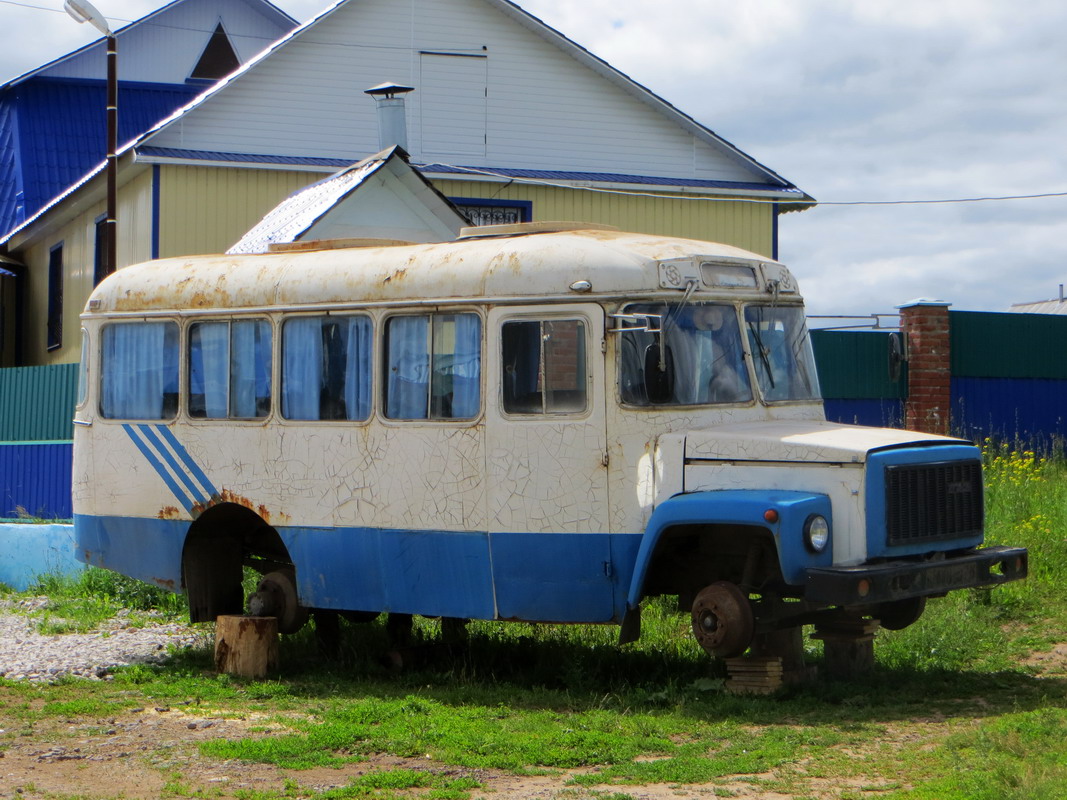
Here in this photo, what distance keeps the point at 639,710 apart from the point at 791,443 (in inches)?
68.2

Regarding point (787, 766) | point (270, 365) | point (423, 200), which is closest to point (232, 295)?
point (270, 365)

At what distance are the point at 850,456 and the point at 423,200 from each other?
996 centimetres

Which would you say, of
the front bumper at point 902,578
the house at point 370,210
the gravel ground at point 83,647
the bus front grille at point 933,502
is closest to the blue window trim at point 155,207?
the house at point 370,210

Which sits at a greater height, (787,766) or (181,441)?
(181,441)

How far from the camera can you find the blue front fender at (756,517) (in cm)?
771

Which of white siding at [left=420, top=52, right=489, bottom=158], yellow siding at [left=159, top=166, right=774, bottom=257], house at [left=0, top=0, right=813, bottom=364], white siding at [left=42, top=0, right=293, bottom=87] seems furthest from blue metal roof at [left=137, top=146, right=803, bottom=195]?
white siding at [left=42, top=0, right=293, bottom=87]

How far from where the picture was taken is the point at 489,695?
8.76 metres

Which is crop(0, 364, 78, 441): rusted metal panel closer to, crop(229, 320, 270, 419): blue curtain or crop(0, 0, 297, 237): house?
crop(0, 0, 297, 237): house

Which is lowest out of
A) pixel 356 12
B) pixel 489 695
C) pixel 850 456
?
pixel 489 695

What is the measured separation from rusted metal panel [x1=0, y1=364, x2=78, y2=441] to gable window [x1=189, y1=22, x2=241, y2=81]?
11.5 metres

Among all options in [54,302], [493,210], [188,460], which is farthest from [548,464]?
[54,302]

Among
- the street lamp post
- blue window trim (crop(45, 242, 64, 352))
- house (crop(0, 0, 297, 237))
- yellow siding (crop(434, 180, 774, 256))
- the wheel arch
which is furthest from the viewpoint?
house (crop(0, 0, 297, 237))

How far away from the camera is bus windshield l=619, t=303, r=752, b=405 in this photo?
8.48 m

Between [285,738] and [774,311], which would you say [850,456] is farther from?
[285,738]
